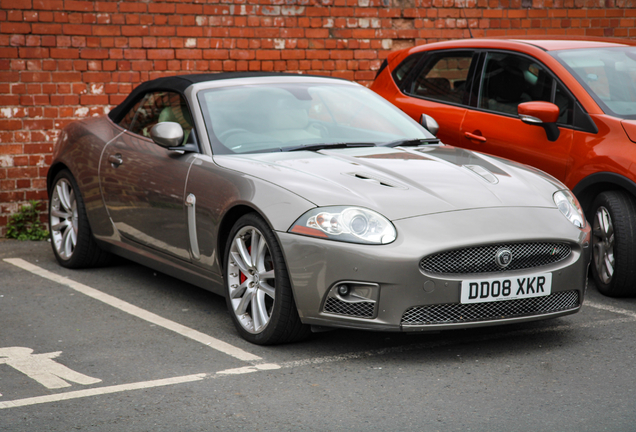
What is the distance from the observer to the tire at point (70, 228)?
6.36m

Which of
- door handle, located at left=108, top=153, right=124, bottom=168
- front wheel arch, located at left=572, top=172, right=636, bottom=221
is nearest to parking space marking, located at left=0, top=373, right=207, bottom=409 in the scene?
door handle, located at left=108, top=153, right=124, bottom=168

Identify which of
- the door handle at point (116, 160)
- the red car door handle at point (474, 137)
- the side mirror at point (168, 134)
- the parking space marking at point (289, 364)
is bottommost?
the parking space marking at point (289, 364)

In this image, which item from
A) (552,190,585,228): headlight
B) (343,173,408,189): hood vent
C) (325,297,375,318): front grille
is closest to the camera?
(325,297,375,318): front grille

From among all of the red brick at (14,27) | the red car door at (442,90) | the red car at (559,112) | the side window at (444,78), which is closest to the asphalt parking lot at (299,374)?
the red car at (559,112)

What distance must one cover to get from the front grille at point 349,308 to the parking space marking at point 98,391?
2.28 ft

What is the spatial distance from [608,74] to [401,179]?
2.41m

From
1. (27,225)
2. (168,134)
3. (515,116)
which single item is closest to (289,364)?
(168,134)

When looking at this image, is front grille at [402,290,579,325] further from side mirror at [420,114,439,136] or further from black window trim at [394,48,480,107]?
black window trim at [394,48,480,107]

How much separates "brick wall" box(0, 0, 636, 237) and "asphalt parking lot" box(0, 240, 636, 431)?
9.62 ft

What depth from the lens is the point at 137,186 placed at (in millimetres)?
5496

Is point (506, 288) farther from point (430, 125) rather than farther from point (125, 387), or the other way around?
point (430, 125)

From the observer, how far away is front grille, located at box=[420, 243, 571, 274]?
4.02 metres

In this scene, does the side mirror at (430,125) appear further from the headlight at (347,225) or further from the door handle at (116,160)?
the door handle at (116,160)

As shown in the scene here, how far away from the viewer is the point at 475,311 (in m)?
4.10
